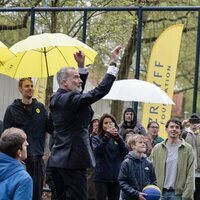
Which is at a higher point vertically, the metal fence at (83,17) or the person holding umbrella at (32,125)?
the metal fence at (83,17)

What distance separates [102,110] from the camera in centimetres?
2858

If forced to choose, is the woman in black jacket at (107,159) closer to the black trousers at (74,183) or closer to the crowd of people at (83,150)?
the crowd of people at (83,150)

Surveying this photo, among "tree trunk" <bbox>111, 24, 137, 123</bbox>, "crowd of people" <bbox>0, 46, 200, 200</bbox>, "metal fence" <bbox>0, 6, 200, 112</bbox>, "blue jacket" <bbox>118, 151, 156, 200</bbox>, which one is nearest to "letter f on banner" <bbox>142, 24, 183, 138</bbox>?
"metal fence" <bbox>0, 6, 200, 112</bbox>

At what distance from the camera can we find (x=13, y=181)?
5.94 m

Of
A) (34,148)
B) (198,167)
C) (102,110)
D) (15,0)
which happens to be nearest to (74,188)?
(34,148)

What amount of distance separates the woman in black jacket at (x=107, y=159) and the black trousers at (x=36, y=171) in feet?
4.63

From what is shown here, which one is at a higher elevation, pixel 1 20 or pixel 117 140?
pixel 1 20

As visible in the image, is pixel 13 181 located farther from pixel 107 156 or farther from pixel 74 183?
pixel 107 156

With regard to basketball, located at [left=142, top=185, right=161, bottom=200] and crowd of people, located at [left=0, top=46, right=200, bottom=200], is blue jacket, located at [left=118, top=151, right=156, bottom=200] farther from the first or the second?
basketball, located at [left=142, top=185, right=161, bottom=200]

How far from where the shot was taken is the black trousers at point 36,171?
955 cm

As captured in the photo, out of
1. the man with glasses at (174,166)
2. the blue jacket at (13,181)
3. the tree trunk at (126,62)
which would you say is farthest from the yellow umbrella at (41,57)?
the tree trunk at (126,62)

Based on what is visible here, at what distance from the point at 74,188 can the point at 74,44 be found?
288 cm

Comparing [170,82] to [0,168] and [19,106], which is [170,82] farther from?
[0,168]

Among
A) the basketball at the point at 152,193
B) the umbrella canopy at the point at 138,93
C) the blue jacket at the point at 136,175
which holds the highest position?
the umbrella canopy at the point at 138,93
